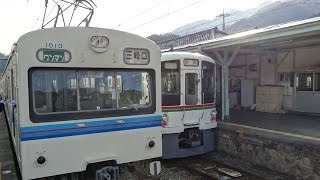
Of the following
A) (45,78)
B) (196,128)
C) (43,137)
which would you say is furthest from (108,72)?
(196,128)

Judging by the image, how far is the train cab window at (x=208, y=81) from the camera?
902 centimetres

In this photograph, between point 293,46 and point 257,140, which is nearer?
point 257,140

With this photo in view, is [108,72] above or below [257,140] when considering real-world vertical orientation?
above

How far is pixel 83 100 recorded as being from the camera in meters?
4.83

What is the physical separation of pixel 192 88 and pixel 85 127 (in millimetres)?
4550

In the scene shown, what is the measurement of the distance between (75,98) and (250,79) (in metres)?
11.2

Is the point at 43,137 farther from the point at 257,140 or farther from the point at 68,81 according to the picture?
the point at 257,140

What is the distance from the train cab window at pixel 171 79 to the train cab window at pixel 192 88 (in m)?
0.35

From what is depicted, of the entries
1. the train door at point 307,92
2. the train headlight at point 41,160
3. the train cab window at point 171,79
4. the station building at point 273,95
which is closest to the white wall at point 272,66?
the station building at point 273,95

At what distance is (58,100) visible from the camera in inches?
183

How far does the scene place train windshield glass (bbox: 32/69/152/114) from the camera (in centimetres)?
454

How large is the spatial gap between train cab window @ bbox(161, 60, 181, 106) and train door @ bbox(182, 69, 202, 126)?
0.19 metres

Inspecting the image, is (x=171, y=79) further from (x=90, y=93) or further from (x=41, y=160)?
(x=41, y=160)

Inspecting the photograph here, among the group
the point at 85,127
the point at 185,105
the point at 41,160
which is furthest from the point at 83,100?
the point at 185,105
